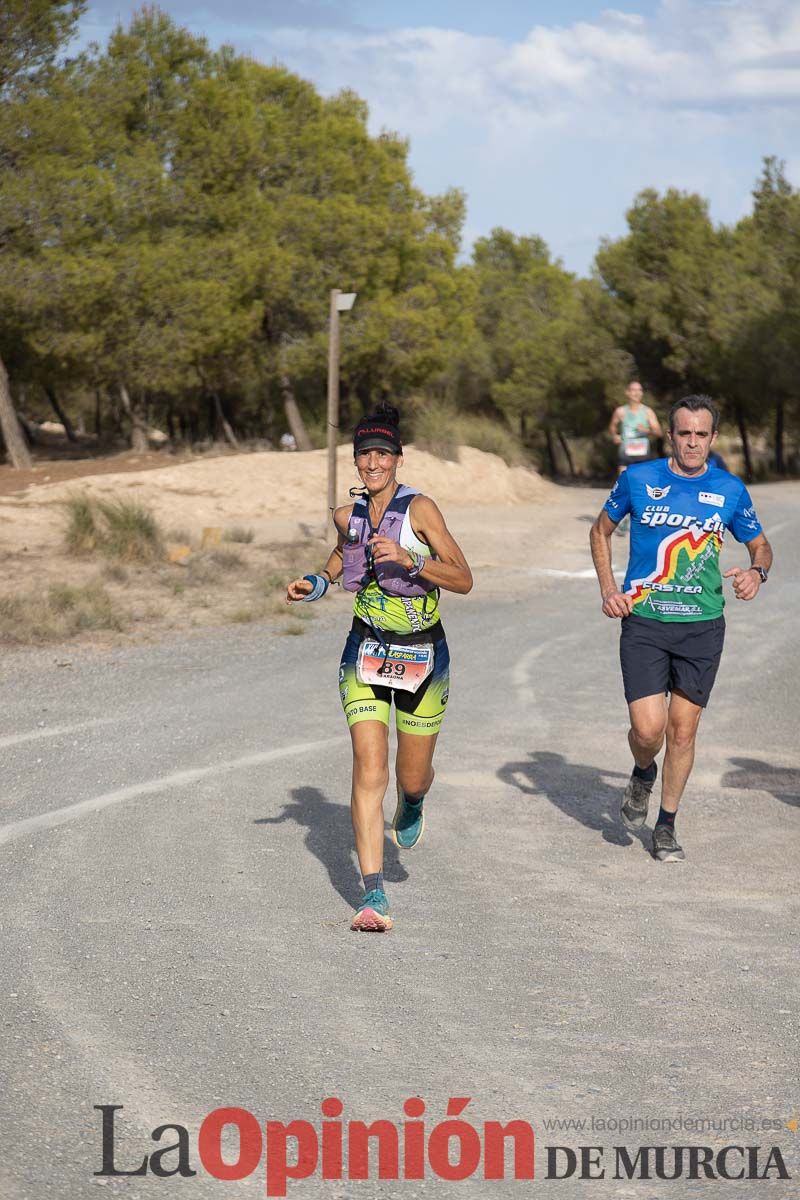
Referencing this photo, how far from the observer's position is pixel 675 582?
6684 mm

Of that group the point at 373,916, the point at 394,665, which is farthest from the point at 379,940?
the point at 394,665

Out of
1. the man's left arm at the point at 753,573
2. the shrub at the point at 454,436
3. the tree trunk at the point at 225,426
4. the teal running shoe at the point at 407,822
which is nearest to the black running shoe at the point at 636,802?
the man's left arm at the point at 753,573

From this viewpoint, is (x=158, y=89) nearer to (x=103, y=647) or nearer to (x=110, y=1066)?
(x=103, y=647)

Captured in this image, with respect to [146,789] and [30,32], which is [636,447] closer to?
[146,789]

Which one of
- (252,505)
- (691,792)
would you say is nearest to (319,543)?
(252,505)

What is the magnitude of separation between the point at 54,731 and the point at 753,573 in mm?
4859

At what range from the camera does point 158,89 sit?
36.2 m

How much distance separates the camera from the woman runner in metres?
5.74

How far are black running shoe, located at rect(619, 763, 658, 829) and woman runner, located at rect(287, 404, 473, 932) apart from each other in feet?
5.22

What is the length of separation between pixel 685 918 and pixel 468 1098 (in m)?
2.03

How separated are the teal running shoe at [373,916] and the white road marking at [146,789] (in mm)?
2040

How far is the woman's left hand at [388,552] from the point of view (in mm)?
5469

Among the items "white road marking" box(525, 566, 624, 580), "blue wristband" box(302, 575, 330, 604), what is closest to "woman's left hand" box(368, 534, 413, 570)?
"blue wristband" box(302, 575, 330, 604)

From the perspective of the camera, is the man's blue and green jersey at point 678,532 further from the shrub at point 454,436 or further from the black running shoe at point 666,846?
the shrub at point 454,436
